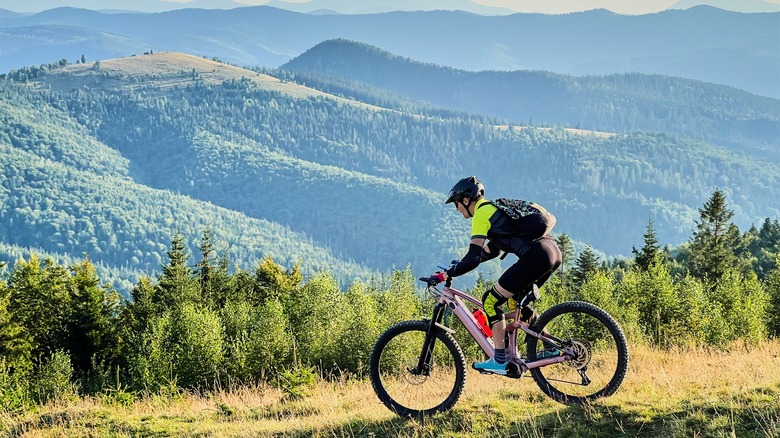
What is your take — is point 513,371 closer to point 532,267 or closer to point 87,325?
point 532,267

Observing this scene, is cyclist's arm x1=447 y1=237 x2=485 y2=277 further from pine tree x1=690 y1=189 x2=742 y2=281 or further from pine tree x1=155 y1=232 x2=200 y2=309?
pine tree x1=690 y1=189 x2=742 y2=281

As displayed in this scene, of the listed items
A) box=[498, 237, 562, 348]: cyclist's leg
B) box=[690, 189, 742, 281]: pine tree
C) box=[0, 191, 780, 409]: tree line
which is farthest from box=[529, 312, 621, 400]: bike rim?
box=[690, 189, 742, 281]: pine tree

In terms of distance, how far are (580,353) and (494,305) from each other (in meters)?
1.28

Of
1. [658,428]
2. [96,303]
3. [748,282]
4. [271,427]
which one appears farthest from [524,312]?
[96,303]

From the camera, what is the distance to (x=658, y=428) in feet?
25.4

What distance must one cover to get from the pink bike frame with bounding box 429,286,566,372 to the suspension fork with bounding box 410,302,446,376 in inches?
7.1

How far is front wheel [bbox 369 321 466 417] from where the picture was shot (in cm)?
903

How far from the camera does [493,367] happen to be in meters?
8.77

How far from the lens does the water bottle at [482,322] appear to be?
8922 millimetres

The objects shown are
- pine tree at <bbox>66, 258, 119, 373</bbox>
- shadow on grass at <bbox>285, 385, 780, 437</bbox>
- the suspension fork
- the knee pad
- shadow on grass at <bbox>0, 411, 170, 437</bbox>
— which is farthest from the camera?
pine tree at <bbox>66, 258, 119, 373</bbox>

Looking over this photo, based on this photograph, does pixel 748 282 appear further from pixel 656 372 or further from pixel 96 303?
pixel 96 303

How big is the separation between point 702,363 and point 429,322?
5164 mm

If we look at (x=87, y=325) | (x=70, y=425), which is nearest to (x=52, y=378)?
(x=87, y=325)

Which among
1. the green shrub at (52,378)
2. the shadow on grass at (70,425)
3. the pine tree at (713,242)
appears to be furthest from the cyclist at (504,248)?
the pine tree at (713,242)
